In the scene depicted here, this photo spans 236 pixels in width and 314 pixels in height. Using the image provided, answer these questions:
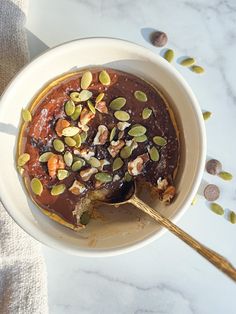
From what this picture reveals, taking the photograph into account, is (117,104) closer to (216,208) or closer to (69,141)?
(69,141)

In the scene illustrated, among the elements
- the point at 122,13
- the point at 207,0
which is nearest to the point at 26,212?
the point at 122,13

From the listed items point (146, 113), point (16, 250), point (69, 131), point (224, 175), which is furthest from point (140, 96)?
point (16, 250)

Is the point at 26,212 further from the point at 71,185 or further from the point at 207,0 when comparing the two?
the point at 207,0

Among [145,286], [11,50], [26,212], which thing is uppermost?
[11,50]

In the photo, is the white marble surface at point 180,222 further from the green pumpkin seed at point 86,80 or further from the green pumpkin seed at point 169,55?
the green pumpkin seed at point 86,80

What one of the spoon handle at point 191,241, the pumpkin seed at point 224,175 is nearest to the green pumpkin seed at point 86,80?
the spoon handle at point 191,241

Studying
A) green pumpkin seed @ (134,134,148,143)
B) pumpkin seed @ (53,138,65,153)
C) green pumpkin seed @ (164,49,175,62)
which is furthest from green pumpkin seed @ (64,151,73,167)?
green pumpkin seed @ (164,49,175,62)

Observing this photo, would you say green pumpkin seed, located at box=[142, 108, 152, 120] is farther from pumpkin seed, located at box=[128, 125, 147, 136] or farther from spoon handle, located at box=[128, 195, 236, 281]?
spoon handle, located at box=[128, 195, 236, 281]
